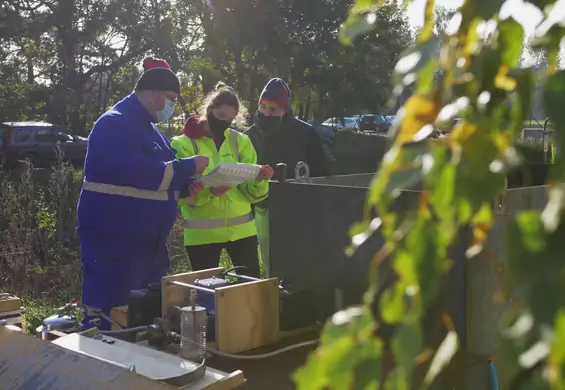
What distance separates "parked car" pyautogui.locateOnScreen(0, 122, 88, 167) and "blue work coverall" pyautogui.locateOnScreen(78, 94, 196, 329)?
46.3 feet

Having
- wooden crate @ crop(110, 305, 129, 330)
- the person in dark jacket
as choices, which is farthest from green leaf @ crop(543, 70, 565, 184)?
the person in dark jacket

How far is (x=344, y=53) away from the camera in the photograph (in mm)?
20672

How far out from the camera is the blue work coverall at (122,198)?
3.30 meters

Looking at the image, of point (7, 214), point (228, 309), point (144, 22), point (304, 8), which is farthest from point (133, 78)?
point (228, 309)

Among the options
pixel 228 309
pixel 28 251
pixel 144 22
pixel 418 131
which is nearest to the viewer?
pixel 418 131

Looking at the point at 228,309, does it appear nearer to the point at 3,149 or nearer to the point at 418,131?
the point at 418,131

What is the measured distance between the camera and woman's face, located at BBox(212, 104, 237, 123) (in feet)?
12.4

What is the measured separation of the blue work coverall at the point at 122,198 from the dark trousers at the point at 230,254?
0.42 metres

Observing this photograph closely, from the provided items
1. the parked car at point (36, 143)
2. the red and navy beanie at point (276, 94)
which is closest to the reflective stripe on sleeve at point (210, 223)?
the red and navy beanie at point (276, 94)

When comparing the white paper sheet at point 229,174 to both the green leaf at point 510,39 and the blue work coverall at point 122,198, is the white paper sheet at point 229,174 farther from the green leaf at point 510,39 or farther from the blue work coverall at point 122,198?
the green leaf at point 510,39

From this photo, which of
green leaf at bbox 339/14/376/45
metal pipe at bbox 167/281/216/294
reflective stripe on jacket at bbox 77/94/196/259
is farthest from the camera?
reflective stripe on jacket at bbox 77/94/196/259

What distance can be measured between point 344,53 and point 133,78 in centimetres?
857

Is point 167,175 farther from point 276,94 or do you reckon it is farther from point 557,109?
point 557,109

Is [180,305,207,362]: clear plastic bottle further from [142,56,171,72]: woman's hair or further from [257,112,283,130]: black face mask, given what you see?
[257,112,283,130]: black face mask
